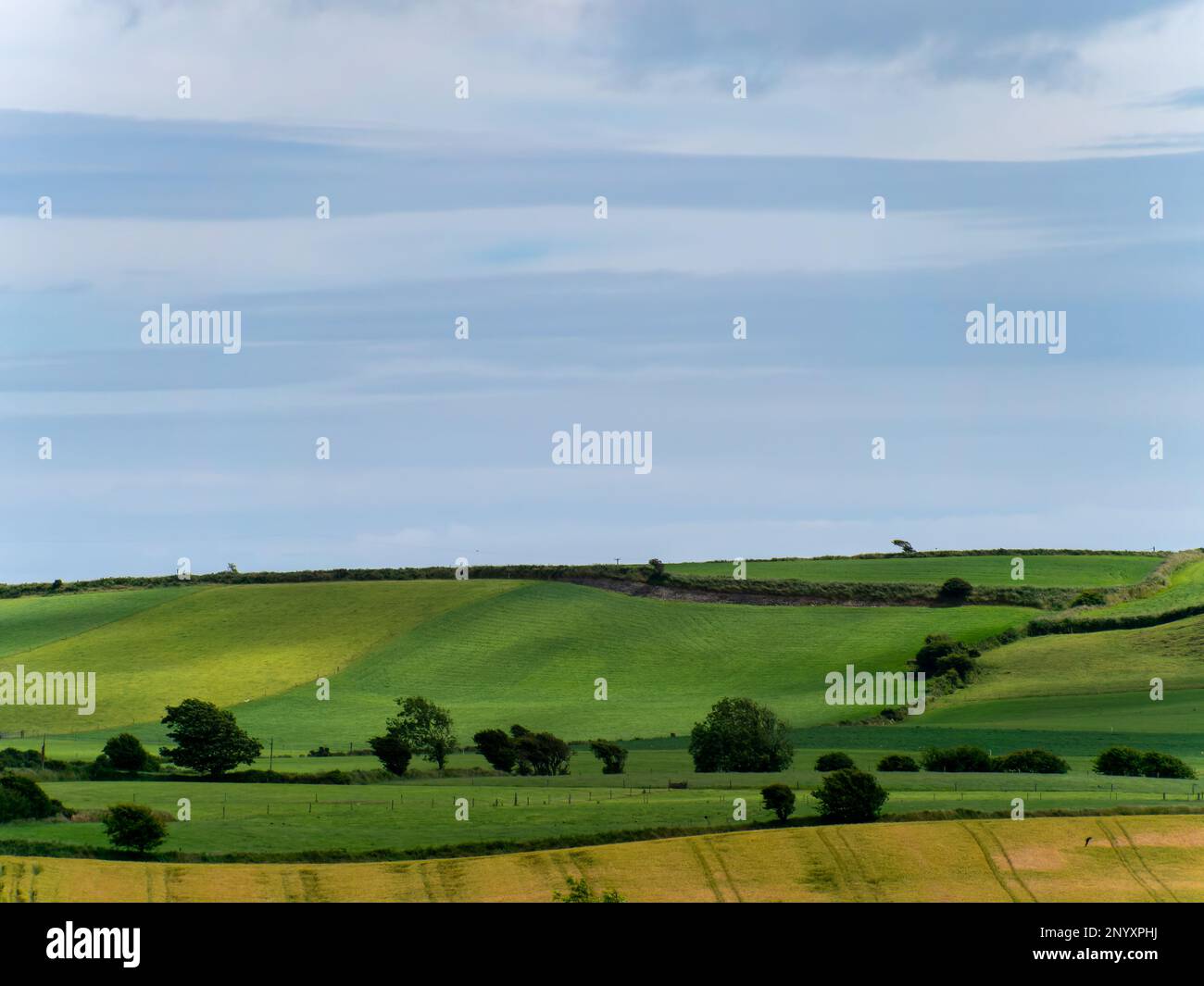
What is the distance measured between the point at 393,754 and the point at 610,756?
13.2m

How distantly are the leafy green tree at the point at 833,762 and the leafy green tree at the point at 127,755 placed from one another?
3873 centimetres

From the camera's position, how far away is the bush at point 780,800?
7825cm

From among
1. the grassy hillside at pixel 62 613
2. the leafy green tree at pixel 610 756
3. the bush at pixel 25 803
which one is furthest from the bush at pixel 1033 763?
the grassy hillside at pixel 62 613

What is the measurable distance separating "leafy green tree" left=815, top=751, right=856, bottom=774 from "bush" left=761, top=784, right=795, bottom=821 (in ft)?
44.2

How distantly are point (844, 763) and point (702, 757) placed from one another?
9.82 metres

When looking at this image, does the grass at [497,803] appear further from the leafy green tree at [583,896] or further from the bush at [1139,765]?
the leafy green tree at [583,896]

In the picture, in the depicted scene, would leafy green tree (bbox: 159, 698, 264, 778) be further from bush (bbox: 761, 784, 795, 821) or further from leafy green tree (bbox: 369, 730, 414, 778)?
bush (bbox: 761, 784, 795, 821)

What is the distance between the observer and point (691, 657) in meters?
140

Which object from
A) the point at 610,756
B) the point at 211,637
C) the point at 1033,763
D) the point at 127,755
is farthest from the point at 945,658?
the point at 211,637

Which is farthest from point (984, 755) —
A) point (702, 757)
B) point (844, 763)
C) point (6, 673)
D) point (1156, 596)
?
point (6, 673)

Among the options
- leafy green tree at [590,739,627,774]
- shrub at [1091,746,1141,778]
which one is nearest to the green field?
leafy green tree at [590,739,627,774]

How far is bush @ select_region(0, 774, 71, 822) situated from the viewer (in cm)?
7731
